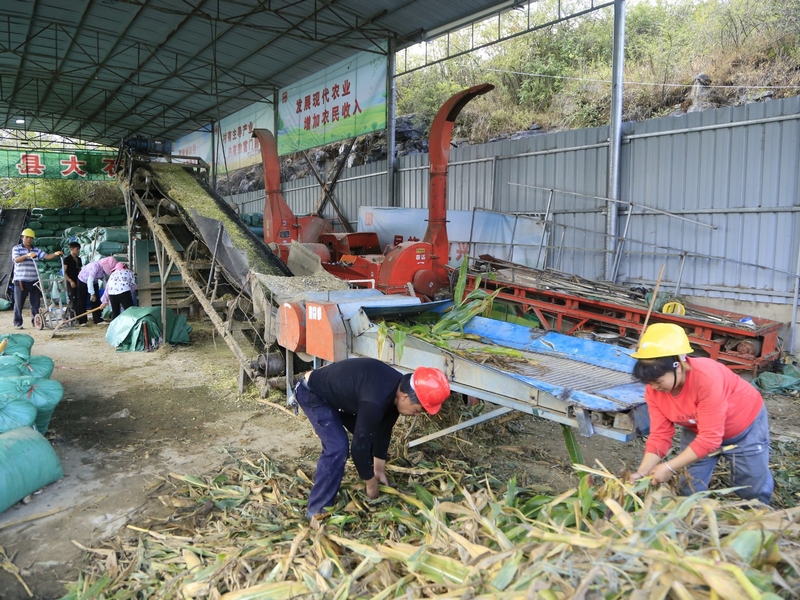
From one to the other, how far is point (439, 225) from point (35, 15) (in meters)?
10.6

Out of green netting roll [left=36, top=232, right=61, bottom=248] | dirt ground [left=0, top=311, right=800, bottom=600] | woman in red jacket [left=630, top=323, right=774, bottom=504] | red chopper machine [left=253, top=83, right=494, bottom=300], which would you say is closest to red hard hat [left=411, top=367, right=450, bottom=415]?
woman in red jacket [left=630, top=323, right=774, bottom=504]

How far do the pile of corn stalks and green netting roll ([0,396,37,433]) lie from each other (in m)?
1.19

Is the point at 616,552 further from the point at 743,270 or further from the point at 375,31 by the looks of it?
the point at 375,31

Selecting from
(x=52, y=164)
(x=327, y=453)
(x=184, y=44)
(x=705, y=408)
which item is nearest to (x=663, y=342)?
(x=705, y=408)

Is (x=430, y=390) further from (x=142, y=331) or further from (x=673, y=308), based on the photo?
(x=142, y=331)

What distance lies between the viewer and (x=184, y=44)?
13531mm

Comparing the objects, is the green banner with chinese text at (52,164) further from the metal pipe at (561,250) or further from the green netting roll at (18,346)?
the metal pipe at (561,250)

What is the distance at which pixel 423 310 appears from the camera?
4.73 m

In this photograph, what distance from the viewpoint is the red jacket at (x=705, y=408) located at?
8.11 ft

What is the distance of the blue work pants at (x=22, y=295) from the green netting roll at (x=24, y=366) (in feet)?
17.6

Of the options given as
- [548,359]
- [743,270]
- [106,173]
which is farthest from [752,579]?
[106,173]

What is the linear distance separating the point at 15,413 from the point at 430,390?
3073 millimetres

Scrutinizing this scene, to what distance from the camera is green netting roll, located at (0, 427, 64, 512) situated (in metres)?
3.36

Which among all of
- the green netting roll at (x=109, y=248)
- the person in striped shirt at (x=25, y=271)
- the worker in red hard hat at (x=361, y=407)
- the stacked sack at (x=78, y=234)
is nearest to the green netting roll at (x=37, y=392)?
the worker in red hard hat at (x=361, y=407)
